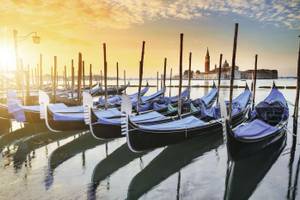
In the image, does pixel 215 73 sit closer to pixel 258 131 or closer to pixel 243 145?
pixel 258 131

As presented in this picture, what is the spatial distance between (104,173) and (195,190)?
9.37ft

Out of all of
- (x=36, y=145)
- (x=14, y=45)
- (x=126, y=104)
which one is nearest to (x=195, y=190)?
(x=126, y=104)

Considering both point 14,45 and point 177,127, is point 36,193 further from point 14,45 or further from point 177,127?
point 14,45

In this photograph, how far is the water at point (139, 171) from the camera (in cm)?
667

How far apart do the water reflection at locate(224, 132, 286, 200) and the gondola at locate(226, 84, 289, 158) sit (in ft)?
1.13

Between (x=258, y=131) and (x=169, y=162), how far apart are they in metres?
3.54

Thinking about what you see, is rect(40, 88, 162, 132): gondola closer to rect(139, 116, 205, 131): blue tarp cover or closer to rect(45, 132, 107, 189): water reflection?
rect(45, 132, 107, 189): water reflection

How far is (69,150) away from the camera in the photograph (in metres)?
10.4

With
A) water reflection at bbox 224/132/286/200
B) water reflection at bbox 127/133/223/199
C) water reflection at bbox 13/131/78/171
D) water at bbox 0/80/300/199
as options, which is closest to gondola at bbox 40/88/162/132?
water reflection at bbox 13/131/78/171

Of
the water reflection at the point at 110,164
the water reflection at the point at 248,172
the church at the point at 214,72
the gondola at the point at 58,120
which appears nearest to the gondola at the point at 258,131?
the water reflection at the point at 248,172

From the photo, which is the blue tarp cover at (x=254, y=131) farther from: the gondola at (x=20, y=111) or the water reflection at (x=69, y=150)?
the gondola at (x=20, y=111)

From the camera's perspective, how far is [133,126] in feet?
29.4

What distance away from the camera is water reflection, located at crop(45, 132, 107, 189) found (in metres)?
8.10

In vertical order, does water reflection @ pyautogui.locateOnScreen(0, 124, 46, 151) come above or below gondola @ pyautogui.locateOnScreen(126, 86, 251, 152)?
below
